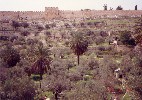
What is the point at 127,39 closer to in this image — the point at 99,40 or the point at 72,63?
the point at 99,40

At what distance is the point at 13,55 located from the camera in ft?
156

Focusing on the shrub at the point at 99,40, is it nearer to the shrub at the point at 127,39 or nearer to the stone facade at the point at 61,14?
the shrub at the point at 127,39

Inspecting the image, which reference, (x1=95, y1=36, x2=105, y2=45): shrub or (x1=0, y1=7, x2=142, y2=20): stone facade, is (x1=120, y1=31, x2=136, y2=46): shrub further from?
(x1=0, y1=7, x2=142, y2=20): stone facade

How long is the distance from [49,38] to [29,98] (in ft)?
163

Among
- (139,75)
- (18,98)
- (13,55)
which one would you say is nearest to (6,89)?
(18,98)

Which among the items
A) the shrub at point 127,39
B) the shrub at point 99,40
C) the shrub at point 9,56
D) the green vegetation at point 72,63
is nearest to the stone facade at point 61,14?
the green vegetation at point 72,63

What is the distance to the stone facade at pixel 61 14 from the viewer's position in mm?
104688

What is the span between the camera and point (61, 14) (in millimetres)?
106875

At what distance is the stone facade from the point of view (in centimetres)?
10469

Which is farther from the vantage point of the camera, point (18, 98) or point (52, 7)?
point (52, 7)

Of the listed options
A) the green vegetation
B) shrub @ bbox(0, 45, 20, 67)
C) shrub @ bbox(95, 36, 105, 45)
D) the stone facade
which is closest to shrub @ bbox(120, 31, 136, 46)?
the green vegetation

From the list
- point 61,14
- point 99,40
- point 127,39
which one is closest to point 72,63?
point 127,39

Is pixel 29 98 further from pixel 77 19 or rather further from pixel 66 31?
pixel 77 19

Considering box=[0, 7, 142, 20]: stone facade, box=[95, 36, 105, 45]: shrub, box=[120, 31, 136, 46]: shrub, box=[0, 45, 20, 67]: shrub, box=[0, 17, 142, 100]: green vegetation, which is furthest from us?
box=[0, 7, 142, 20]: stone facade
